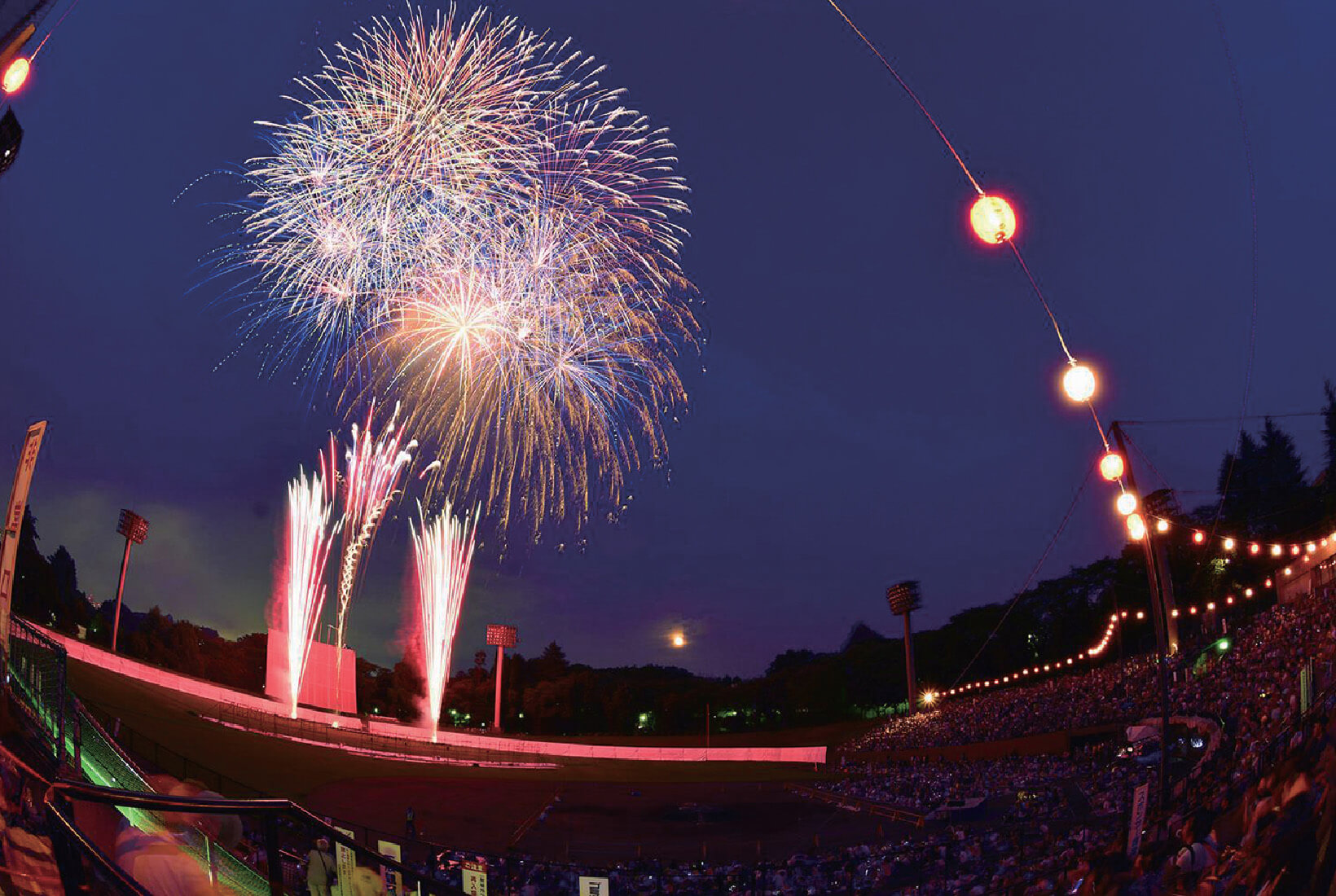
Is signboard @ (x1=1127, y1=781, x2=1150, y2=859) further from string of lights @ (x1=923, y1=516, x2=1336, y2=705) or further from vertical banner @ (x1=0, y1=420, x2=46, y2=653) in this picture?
string of lights @ (x1=923, y1=516, x2=1336, y2=705)

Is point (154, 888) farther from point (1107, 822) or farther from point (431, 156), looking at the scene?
point (431, 156)

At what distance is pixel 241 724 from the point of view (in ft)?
143

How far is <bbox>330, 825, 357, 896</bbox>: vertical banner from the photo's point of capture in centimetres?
538

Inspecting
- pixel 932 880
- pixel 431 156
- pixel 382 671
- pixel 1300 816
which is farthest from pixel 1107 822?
pixel 382 671

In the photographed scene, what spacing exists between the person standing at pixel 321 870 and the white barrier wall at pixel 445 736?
37825mm

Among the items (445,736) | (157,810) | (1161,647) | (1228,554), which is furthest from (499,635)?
(157,810)

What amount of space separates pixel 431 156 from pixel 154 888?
744 inches

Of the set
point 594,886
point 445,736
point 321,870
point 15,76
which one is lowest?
point 594,886

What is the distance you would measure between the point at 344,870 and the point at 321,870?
3.62 ft

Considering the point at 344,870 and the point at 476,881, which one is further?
the point at 476,881

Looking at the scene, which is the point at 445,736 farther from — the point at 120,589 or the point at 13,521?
the point at 13,521

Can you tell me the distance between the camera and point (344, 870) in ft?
20.0

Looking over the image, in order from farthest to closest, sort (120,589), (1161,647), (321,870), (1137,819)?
(120,589) < (1161,647) < (1137,819) < (321,870)

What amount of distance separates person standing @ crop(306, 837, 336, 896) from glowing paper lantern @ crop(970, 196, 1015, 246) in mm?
9799
